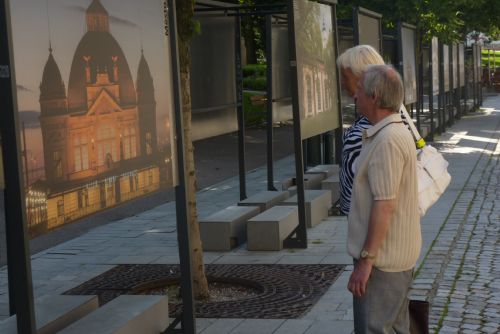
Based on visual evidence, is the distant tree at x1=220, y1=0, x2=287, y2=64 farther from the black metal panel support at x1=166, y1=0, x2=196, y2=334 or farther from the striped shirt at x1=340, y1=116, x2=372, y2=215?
the striped shirt at x1=340, y1=116, x2=372, y2=215

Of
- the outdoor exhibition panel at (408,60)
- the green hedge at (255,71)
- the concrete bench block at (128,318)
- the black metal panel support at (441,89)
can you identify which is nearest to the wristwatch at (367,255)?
the concrete bench block at (128,318)

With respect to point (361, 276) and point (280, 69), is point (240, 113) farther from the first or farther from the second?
point (361, 276)

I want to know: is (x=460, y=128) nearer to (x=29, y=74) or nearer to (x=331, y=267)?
(x=331, y=267)

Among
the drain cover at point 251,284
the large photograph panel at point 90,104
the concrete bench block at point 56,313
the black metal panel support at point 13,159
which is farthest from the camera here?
the drain cover at point 251,284

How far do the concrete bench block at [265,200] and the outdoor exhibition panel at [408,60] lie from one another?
22.7 feet

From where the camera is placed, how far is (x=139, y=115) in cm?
595

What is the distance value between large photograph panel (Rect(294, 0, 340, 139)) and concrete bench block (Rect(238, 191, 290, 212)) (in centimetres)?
94

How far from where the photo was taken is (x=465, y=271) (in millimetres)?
8922

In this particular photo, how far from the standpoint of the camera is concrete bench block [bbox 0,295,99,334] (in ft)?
18.2

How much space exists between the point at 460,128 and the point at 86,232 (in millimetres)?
17457

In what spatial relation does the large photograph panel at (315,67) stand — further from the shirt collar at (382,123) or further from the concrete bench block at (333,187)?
the shirt collar at (382,123)

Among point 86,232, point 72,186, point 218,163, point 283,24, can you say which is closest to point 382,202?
point 72,186

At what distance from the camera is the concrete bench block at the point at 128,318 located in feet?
18.5

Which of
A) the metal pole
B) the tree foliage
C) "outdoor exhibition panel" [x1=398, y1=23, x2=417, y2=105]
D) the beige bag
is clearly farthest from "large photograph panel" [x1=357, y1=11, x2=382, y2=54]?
the beige bag
